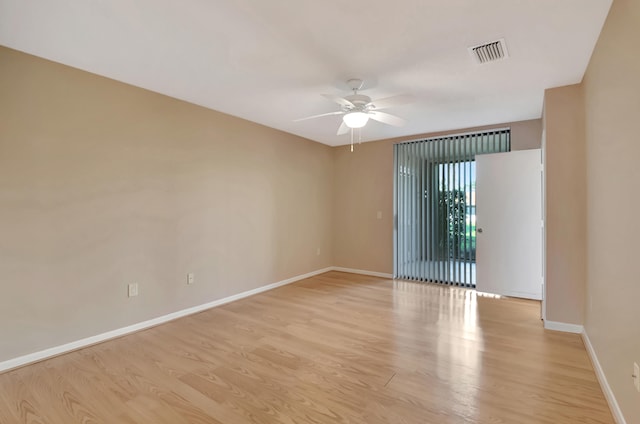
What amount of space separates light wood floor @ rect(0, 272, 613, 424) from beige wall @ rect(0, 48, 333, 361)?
0.42 metres

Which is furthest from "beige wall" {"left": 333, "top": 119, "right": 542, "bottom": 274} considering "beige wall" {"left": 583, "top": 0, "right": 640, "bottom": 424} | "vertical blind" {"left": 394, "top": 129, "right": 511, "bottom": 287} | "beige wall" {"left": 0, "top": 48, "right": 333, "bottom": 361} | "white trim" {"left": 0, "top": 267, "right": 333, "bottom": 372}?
"beige wall" {"left": 583, "top": 0, "right": 640, "bottom": 424}

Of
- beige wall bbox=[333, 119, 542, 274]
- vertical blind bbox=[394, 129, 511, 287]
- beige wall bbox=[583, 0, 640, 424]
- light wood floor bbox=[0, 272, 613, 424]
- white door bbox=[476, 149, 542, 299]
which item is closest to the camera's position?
beige wall bbox=[583, 0, 640, 424]

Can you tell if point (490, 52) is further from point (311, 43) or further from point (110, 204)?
point (110, 204)

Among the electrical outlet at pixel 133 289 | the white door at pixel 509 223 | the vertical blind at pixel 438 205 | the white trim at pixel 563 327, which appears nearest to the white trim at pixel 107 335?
the electrical outlet at pixel 133 289

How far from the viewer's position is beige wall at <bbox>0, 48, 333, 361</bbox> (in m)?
2.54

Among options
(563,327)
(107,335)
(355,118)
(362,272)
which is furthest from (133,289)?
(563,327)

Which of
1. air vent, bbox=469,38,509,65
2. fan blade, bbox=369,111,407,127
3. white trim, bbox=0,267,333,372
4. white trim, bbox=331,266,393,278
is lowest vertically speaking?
white trim, bbox=0,267,333,372

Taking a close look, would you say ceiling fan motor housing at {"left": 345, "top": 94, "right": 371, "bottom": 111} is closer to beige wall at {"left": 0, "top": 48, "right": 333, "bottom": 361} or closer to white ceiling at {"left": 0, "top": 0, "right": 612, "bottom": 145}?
white ceiling at {"left": 0, "top": 0, "right": 612, "bottom": 145}

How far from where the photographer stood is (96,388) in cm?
224

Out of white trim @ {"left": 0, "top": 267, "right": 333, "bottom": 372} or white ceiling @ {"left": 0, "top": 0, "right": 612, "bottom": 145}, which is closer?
white ceiling @ {"left": 0, "top": 0, "right": 612, "bottom": 145}

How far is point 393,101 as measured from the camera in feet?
11.9

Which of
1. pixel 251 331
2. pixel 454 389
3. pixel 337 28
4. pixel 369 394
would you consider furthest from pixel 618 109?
pixel 251 331

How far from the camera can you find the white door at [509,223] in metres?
4.23

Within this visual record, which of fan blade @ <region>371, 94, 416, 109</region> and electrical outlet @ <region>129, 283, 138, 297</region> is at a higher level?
fan blade @ <region>371, 94, 416, 109</region>
